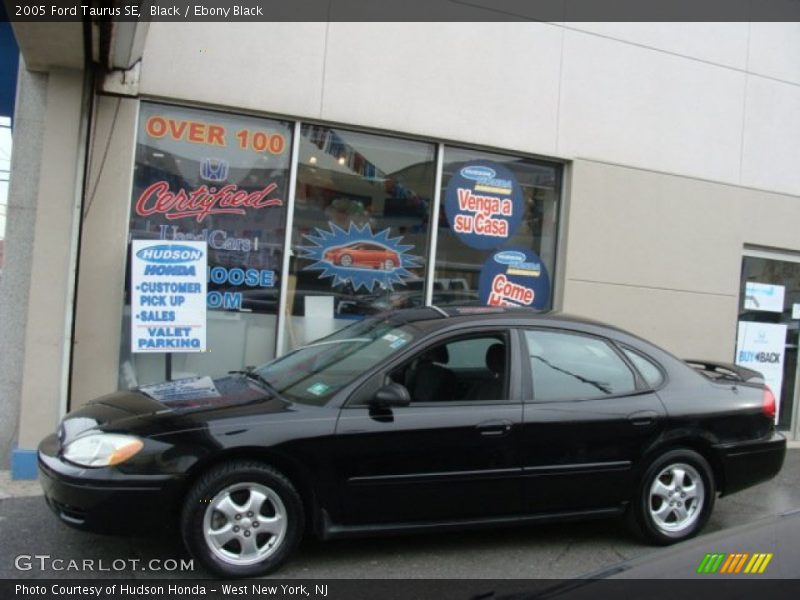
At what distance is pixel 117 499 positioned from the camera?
381 centimetres

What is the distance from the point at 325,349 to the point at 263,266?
7.61 feet

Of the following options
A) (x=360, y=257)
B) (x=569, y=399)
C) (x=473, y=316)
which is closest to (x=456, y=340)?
(x=473, y=316)

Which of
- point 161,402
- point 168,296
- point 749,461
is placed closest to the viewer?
point 161,402

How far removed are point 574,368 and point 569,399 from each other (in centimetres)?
25

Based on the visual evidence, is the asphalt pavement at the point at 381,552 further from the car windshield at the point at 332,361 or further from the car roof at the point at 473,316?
the car roof at the point at 473,316

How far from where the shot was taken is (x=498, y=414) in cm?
448

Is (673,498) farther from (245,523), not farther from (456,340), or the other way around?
(245,523)

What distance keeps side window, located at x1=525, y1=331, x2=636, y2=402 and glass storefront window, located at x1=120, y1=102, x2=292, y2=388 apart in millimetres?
3175

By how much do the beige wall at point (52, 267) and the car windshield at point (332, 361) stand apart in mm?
2064

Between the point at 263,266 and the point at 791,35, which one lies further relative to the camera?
the point at 791,35

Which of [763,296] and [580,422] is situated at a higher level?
[763,296]

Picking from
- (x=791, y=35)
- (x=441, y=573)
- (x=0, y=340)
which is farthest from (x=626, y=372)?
(x=791, y=35)

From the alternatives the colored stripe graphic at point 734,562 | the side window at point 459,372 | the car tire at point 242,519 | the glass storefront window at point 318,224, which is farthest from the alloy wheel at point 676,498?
the glass storefront window at point 318,224

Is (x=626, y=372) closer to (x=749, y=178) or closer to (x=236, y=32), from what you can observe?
(x=236, y=32)
